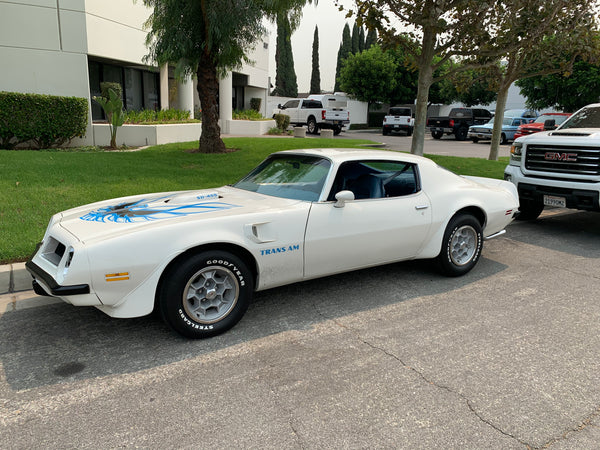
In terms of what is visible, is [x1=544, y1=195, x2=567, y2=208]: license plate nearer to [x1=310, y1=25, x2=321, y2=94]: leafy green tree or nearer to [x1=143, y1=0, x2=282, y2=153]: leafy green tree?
[x1=143, y1=0, x2=282, y2=153]: leafy green tree

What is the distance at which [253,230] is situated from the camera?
3693 millimetres

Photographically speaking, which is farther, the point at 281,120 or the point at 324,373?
the point at 281,120

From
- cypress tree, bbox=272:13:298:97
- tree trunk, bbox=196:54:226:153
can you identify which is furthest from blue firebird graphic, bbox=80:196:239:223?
cypress tree, bbox=272:13:298:97

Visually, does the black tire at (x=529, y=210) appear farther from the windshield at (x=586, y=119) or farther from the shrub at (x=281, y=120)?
the shrub at (x=281, y=120)

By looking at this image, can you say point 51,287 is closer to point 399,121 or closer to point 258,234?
point 258,234

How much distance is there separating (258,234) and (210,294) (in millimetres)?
593

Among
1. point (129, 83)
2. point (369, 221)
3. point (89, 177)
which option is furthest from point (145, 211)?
point (129, 83)

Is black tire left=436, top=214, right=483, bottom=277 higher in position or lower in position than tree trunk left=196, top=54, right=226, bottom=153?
lower

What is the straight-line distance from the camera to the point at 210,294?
138 inches

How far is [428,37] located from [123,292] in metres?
9.22

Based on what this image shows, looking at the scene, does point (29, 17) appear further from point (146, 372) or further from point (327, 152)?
point (146, 372)

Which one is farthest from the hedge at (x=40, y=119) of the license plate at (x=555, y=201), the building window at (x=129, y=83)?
the license plate at (x=555, y=201)

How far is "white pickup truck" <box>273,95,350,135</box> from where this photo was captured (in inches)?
1085

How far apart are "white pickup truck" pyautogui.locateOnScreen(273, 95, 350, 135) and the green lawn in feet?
47.4
